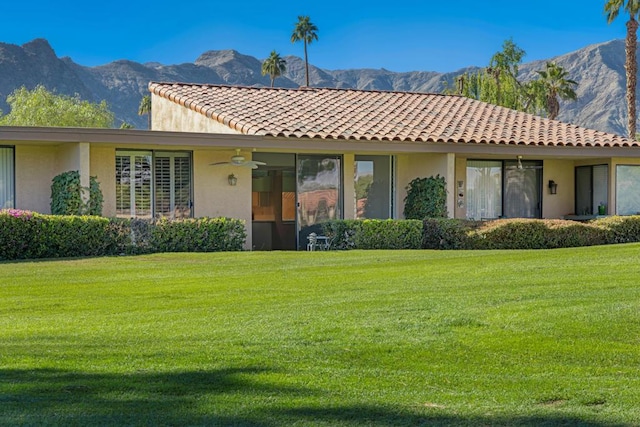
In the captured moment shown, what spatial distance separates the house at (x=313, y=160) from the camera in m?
19.5

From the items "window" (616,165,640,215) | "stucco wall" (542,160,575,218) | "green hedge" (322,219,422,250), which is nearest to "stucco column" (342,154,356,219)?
"green hedge" (322,219,422,250)

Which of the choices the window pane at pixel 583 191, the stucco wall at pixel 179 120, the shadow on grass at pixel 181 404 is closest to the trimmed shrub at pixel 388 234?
the stucco wall at pixel 179 120

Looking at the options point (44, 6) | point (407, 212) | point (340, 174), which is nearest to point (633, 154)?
point (407, 212)

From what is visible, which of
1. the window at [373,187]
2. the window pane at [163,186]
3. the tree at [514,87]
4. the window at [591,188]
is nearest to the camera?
the window pane at [163,186]

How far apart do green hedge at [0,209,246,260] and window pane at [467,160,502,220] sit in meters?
7.63

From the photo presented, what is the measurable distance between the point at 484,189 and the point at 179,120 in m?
8.40

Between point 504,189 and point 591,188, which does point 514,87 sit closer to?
point 591,188

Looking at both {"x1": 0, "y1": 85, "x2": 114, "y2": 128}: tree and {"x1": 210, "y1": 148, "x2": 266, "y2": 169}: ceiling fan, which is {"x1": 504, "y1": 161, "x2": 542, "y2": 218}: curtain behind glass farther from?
{"x1": 0, "y1": 85, "x2": 114, "y2": 128}: tree

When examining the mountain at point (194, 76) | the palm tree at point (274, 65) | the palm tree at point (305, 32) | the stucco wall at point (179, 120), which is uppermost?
the mountain at point (194, 76)

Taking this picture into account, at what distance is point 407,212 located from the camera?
75.7 ft

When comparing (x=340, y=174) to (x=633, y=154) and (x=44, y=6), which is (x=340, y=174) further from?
(x=44, y=6)

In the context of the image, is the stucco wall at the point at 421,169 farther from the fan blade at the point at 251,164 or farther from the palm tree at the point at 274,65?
the palm tree at the point at 274,65

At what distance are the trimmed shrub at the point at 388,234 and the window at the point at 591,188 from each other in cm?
716

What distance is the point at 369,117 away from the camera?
2375cm
